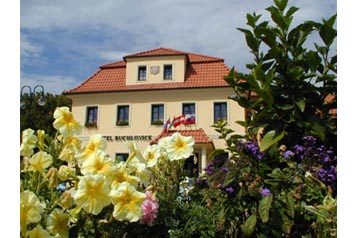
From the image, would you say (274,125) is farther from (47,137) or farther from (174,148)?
(47,137)

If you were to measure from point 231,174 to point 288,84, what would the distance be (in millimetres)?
833

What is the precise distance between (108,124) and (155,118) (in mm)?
2684

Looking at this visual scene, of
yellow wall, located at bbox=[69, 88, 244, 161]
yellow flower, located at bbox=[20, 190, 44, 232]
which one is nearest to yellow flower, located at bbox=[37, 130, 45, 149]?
yellow flower, located at bbox=[20, 190, 44, 232]

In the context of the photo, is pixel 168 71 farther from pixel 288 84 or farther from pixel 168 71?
pixel 288 84

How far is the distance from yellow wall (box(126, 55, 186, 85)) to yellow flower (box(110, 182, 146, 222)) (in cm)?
1825

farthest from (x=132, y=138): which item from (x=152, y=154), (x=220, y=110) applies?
(x=152, y=154)

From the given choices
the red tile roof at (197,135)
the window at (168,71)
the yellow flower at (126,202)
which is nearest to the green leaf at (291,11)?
the yellow flower at (126,202)

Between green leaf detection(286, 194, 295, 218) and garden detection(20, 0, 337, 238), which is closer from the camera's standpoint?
garden detection(20, 0, 337, 238)

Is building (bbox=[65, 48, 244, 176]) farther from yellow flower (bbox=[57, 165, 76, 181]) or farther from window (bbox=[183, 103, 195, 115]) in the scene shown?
yellow flower (bbox=[57, 165, 76, 181])

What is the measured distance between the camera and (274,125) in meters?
1.98

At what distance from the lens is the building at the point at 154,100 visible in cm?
1800

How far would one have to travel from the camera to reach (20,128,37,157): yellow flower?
49.9 inches
